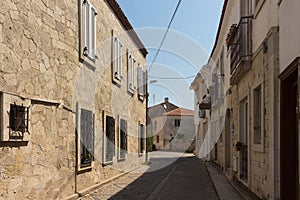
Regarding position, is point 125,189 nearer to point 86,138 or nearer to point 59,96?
Answer: point 86,138

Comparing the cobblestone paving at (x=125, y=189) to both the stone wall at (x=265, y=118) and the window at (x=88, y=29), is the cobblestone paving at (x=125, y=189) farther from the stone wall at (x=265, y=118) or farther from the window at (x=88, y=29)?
the window at (x=88, y=29)

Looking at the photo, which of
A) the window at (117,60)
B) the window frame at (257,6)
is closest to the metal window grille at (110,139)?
the window at (117,60)

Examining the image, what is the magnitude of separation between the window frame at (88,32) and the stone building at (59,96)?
0.08 ft

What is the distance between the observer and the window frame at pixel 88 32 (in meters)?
9.72

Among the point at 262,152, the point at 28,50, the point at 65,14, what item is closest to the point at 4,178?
the point at 28,50

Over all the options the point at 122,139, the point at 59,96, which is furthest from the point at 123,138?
the point at 59,96

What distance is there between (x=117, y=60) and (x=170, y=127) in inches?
1737

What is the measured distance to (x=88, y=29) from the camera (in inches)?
402

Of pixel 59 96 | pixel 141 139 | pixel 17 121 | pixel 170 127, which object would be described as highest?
pixel 59 96

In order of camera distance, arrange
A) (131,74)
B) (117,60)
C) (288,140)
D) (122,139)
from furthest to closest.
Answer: (131,74)
(122,139)
(117,60)
(288,140)

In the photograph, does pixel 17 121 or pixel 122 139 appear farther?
pixel 122 139

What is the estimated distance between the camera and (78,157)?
9266 mm

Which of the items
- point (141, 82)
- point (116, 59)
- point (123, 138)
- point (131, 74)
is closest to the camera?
point (116, 59)

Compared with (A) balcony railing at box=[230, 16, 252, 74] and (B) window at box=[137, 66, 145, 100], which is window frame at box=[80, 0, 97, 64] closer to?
(A) balcony railing at box=[230, 16, 252, 74]
